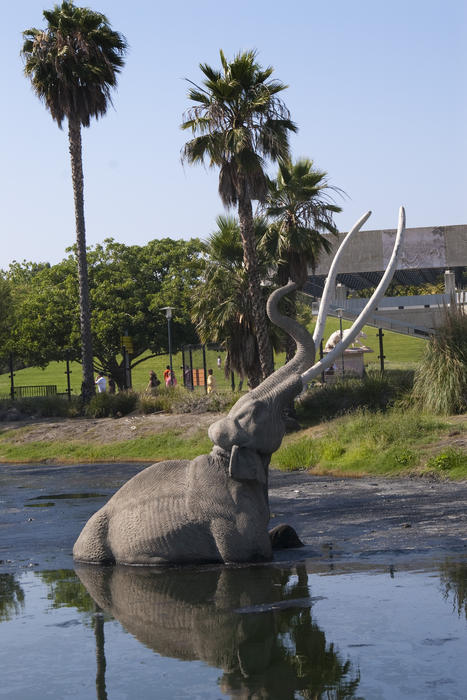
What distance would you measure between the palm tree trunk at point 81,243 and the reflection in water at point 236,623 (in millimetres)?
20070

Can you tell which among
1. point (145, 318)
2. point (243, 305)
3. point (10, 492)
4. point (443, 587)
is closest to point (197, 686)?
point (443, 587)

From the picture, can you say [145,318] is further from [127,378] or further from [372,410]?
[372,410]

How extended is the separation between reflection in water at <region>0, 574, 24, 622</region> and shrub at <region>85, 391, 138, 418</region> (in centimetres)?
1752

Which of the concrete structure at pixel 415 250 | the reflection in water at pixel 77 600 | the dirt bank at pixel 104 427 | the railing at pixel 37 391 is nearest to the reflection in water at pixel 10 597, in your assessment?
the reflection in water at pixel 77 600

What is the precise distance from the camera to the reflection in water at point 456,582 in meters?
6.90

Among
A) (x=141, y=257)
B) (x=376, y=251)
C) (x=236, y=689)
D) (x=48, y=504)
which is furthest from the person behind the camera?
(x=376, y=251)

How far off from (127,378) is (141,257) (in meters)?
13.2

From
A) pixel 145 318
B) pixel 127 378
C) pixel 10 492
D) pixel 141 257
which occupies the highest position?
pixel 141 257

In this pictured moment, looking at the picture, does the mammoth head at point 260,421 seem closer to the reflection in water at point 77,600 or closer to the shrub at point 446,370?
the reflection in water at point 77,600

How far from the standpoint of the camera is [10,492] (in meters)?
17.3

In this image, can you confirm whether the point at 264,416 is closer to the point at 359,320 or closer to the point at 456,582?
the point at 359,320

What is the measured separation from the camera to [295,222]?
24.6m

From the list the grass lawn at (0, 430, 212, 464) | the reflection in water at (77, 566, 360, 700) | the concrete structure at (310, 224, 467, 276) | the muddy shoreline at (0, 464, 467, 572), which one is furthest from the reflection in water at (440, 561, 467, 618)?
the concrete structure at (310, 224, 467, 276)

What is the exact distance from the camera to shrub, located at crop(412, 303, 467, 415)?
61.5ft
